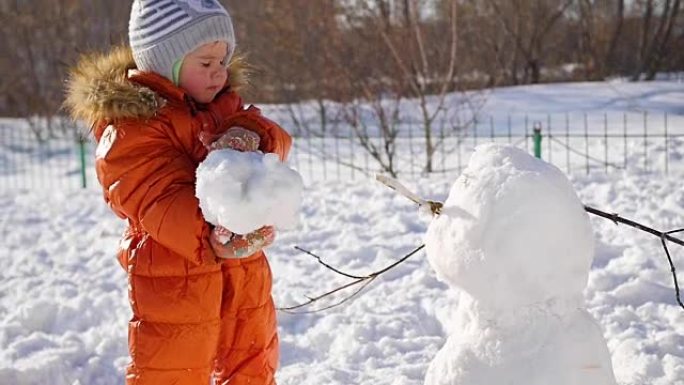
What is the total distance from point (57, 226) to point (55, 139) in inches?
344

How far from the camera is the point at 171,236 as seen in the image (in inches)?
84.1

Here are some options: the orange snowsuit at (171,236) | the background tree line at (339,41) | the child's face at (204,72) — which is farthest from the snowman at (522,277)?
the background tree line at (339,41)

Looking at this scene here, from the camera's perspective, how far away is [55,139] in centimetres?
1505

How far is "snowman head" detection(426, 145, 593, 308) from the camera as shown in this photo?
1.79 meters

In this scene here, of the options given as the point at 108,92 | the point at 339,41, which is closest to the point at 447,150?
the point at 339,41

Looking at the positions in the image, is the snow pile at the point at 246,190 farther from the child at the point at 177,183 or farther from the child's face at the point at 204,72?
the child's face at the point at 204,72

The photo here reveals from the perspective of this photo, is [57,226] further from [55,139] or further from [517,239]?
[55,139]

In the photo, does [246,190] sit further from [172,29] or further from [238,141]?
[172,29]

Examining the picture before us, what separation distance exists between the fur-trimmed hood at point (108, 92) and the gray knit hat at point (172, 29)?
87 millimetres

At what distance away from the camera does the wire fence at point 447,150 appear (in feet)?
28.3

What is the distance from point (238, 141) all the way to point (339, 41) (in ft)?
38.4

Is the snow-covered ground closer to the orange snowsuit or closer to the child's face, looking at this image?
the orange snowsuit

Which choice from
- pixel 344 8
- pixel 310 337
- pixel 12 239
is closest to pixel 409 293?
pixel 310 337

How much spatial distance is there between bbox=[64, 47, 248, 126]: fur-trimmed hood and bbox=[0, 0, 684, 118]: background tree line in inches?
439
